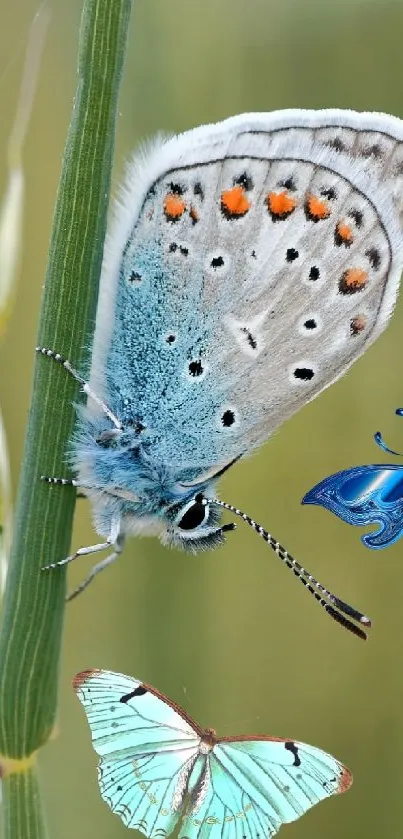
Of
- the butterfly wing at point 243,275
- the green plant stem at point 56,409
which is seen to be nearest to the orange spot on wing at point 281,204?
the butterfly wing at point 243,275

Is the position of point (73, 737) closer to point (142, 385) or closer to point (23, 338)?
point (23, 338)

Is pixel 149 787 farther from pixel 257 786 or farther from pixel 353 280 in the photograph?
pixel 353 280

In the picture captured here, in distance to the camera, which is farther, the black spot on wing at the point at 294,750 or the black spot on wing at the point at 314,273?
the black spot on wing at the point at 314,273

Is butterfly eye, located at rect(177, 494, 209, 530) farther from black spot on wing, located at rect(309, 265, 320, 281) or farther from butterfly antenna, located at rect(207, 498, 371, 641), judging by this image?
black spot on wing, located at rect(309, 265, 320, 281)

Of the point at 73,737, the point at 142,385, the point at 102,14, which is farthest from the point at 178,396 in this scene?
the point at 73,737

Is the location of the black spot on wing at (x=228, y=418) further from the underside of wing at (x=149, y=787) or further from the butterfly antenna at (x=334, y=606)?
the underside of wing at (x=149, y=787)

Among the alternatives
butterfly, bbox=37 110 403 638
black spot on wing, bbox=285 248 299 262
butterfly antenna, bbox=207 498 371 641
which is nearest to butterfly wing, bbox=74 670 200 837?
butterfly antenna, bbox=207 498 371 641

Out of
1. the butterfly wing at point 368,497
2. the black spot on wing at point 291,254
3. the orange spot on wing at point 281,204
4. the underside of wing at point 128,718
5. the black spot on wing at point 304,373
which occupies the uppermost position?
the orange spot on wing at point 281,204
